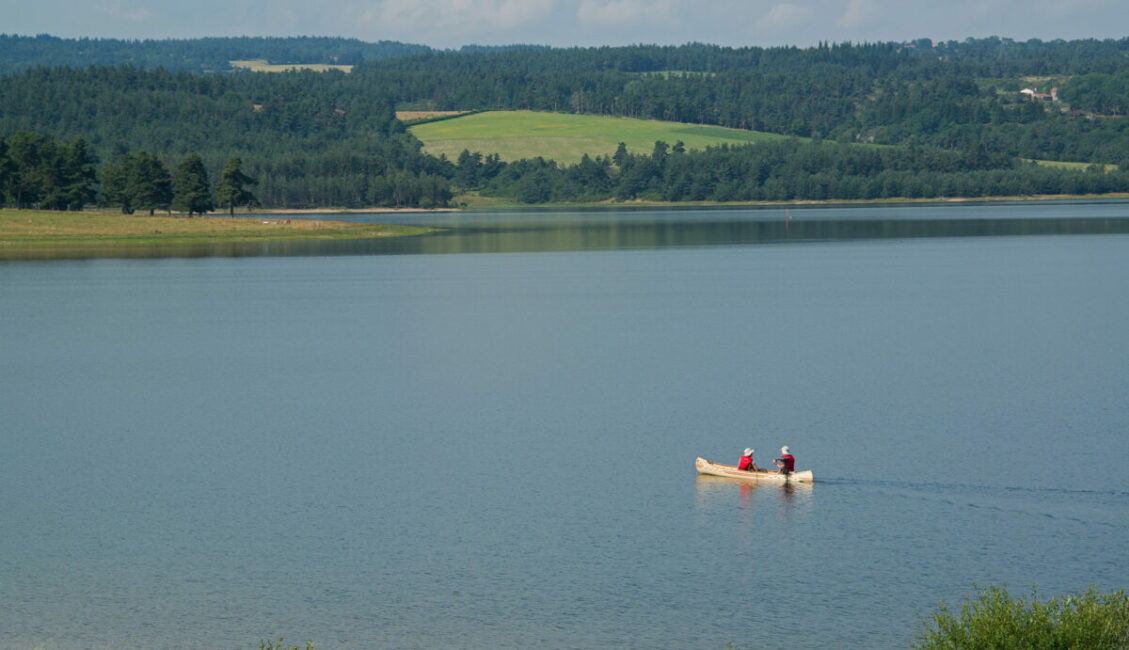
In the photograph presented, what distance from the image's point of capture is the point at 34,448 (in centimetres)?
5166

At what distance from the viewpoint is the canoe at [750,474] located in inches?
1745

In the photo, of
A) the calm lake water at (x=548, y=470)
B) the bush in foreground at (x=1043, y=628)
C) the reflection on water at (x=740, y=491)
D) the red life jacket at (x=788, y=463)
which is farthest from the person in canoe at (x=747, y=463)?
the bush in foreground at (x=1043, y=628)

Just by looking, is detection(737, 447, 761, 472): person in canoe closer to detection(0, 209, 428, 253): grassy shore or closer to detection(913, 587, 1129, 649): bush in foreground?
detection(913, 587, 1129, 649): bush in foreground

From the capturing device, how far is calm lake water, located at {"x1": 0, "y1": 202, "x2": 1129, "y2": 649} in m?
33.0

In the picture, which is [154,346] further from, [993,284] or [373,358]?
[993,284]

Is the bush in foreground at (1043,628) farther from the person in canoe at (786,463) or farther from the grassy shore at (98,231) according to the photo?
the grassy shore at (98,231)

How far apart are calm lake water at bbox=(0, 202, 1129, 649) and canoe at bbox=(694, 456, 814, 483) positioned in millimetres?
422

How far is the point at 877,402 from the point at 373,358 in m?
30.3

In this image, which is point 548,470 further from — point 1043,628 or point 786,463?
point 1043,628

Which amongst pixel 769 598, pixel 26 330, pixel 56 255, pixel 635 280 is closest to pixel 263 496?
pixel 769 598

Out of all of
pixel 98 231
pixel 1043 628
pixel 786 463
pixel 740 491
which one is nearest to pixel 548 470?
pixel 740 491

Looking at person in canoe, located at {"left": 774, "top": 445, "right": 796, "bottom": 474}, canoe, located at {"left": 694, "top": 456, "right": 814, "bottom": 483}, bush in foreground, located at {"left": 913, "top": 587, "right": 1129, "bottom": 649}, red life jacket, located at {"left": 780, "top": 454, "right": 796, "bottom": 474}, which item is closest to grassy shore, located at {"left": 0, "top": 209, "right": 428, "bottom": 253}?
canoe, located at {"left": 694, "top": 456, "right": 814, "bottom": 483}

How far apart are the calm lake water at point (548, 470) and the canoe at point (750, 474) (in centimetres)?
42

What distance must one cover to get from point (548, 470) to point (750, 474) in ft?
24.5
